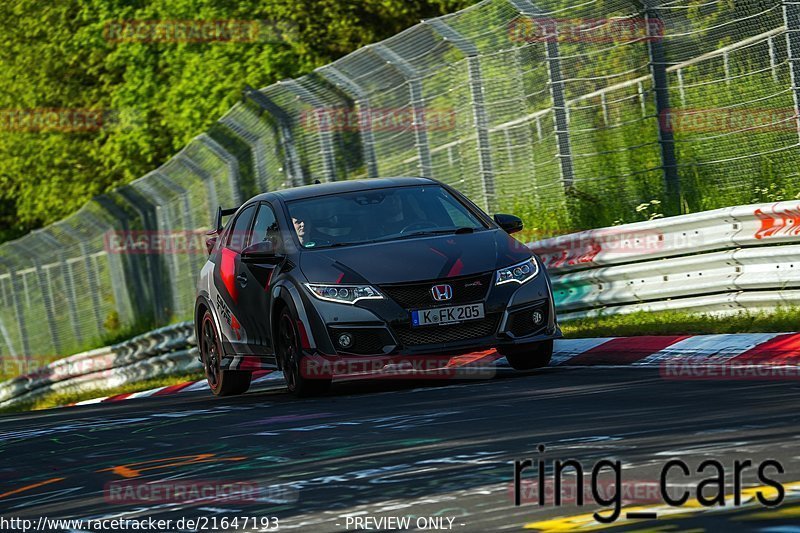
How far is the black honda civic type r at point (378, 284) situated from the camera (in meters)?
10.6

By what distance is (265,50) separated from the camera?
35031 millimetres

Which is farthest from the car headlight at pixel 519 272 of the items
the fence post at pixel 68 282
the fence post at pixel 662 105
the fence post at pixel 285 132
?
the fence post at pixel 68 282

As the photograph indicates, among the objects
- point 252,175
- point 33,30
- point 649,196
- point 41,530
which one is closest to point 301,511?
point 41,530

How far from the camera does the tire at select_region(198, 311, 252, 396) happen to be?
1329cm

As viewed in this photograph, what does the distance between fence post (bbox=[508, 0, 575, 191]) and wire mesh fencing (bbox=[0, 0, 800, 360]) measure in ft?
0.05

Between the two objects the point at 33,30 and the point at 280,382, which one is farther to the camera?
A: the point at 33,30

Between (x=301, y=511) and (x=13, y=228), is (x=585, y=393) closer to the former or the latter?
(x=301, y=511)

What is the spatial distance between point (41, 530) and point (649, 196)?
1009 cm

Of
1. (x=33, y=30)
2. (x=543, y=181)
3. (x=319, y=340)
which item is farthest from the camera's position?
(x=33, y=30)

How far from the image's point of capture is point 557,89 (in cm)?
1631

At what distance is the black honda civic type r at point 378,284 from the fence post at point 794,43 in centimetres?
297
